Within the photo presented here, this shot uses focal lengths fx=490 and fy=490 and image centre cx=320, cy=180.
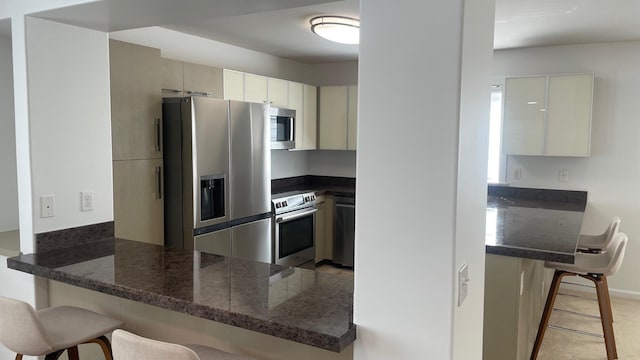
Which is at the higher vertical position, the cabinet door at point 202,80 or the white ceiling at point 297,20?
the white ceiling at point 297,20

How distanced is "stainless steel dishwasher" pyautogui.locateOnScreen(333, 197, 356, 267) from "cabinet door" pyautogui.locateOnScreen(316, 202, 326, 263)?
12 centimetres

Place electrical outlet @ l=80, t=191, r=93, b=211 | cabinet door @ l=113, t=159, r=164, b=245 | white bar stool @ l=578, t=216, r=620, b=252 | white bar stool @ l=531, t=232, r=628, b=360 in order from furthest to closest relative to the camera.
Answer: white bar stool @ l=578, t=216, r=620, b=252 < cabinet door @ l=113, t=159, r=164, b=245 < white bar stool @ l=531, t=232, r=628, b=360 < electrical outlet @ l=80, t=191, r=93, b=211

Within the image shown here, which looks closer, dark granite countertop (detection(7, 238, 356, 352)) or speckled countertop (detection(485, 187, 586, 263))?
dark granite countertop (detection(7, 238, 356, 352))

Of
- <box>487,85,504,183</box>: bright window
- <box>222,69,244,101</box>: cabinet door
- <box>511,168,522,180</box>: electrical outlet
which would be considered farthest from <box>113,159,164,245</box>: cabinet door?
<box>511,168,522,180</box>: electrical outlet

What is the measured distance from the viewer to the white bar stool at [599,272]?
119 inches

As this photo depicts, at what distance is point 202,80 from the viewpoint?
3.91 metres

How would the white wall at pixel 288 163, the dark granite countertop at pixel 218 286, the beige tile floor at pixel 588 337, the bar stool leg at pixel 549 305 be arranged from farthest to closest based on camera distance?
the white wall at pixel 288 163 < the beige tile floor at pixel 588 337 < the bar stool leg at pixel 549 305 < the dark granite countertop at pixel 218 286

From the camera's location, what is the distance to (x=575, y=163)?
4840 mm

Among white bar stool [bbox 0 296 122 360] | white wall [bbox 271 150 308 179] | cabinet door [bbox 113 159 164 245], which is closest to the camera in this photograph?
white bar stool [bbox 0 296 122 360]

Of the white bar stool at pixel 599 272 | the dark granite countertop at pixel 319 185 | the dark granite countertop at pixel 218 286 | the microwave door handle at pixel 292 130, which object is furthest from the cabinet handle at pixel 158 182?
the white bar stool at pixel 599 272

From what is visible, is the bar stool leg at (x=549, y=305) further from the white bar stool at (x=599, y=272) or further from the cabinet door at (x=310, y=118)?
Answer: the cabinet door at (x=310, y=118)

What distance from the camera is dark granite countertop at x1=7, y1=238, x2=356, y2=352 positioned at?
1561 millimetres

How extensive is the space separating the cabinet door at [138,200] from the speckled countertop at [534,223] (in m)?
2.28

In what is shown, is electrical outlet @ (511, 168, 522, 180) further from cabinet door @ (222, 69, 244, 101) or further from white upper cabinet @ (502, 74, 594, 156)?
cabinet door @ (222, 69, 244, 101)
